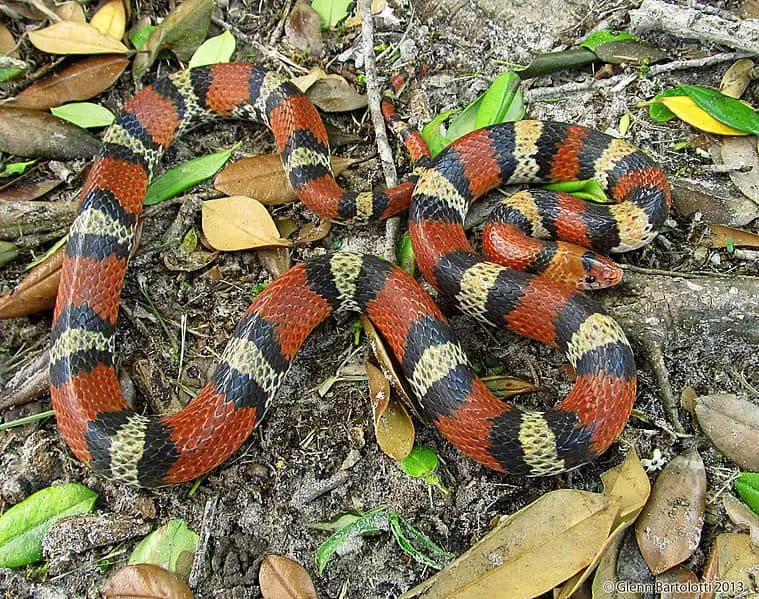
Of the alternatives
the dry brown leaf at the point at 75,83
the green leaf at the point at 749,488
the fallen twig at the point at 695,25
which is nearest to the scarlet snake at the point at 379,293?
the dry brown leaf at the point at 75,83

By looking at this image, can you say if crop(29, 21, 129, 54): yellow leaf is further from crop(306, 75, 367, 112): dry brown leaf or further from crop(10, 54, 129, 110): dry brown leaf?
crop(306, 75, 367, 112): dry brown leaf

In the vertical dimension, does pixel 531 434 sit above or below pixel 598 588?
above

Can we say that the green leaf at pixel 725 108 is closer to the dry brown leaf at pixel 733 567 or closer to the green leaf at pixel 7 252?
the dry brown leaf at pixel 733 567

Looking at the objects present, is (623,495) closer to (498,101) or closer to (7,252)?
(498,101)

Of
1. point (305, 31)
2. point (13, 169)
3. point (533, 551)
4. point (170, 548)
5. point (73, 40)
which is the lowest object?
point (533, 551)

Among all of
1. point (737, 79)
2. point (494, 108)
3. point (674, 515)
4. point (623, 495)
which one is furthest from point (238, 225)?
point (737, 79)

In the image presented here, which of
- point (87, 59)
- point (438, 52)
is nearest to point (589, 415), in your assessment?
point (438, 52)

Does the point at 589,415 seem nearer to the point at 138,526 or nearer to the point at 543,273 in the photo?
the point at 543,273
